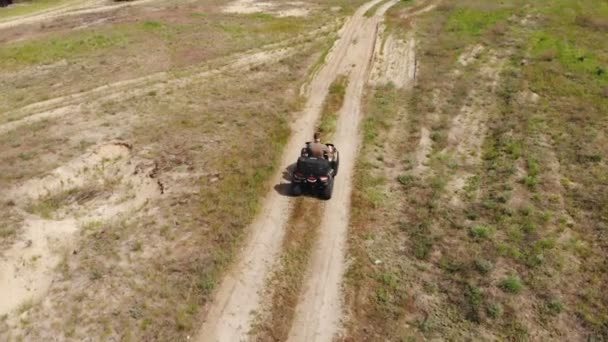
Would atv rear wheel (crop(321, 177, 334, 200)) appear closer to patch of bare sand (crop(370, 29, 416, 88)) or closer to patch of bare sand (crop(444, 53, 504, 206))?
patch of bare sand (crop(444, 53, 504, 206))

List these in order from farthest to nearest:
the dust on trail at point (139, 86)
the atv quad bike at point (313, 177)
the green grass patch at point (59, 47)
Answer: the green grass patch at point (59, 47), the dust on trail at point (139, 86), the atv quad bike at point (313, 177)

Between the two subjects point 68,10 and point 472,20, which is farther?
point 68,10

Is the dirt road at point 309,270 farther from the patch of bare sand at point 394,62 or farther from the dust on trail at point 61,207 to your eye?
the patch of bare sand at point 394,62

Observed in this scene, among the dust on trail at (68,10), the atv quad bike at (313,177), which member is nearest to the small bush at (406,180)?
the atv quad bike at (313,177)

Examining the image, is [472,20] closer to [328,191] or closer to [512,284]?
Answer: [328,191]

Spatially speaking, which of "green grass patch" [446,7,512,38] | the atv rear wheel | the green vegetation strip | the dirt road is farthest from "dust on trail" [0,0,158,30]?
the green vegetation strip

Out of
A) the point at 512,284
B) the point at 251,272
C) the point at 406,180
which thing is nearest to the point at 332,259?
the point at 251,272

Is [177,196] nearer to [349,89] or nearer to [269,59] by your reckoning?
[349,89]
